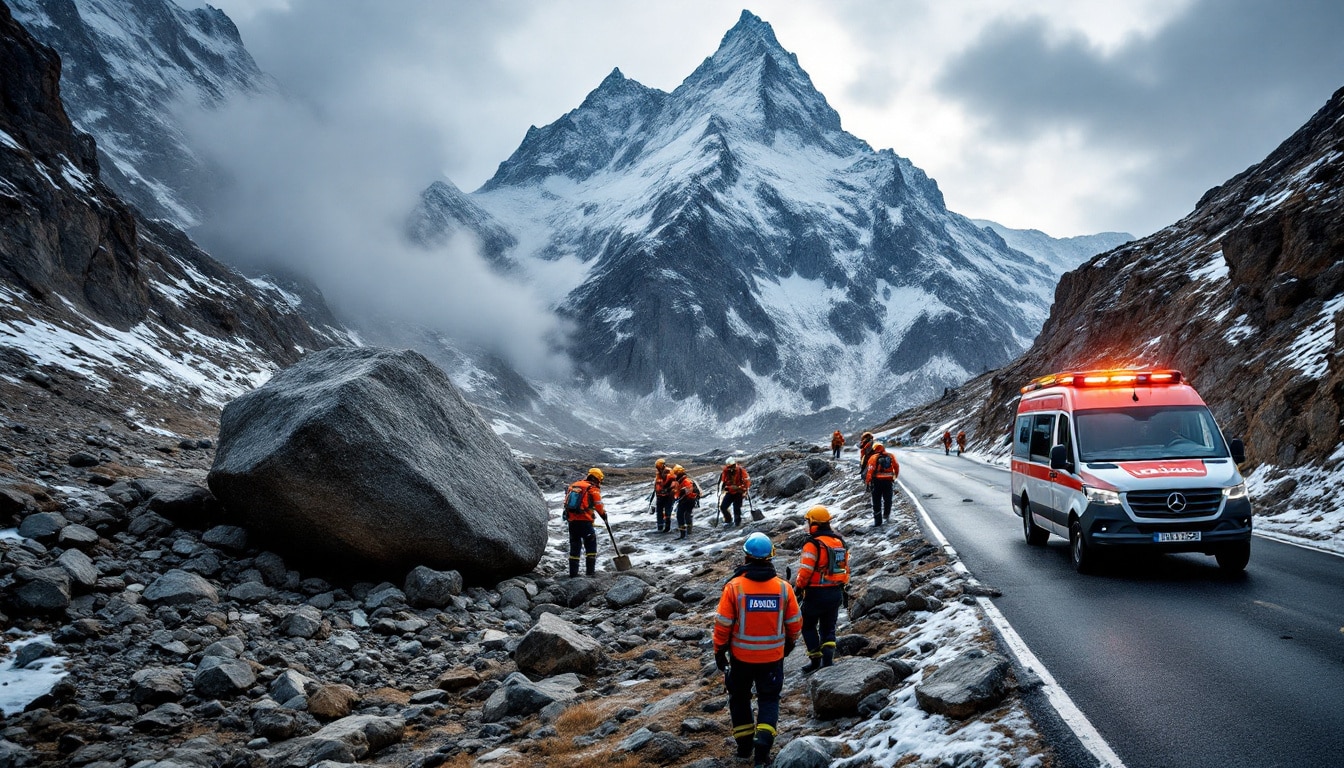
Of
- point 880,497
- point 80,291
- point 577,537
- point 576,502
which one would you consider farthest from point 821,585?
point 80,291

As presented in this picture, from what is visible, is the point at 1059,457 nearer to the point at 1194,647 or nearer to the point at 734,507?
the point at 1194,647

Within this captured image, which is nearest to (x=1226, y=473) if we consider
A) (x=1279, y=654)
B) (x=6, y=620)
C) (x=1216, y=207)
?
(x=1279, y=654)

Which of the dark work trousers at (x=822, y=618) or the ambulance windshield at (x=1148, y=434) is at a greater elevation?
the ambulance windshield at (x=1148, y=434)

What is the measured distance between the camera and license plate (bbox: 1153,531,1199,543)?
969 centimetres

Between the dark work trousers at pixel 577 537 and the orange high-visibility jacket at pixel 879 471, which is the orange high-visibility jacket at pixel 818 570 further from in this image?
the dark work trousers at pixel 577 537

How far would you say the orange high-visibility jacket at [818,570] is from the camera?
26.1 feet

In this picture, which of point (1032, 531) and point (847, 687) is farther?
point (1032, 531)

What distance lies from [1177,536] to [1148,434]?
1968 millimetres

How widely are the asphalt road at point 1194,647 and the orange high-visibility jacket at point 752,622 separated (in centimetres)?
252

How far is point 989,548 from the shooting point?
1325 cm

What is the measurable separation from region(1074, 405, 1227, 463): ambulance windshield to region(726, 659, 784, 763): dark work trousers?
288 inches

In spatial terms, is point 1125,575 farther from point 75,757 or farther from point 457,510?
point 75,757

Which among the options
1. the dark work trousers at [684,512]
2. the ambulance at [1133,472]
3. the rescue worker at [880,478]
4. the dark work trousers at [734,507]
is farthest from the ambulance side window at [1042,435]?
the dark work trousers at [684,512]

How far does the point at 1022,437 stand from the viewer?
14422mm
